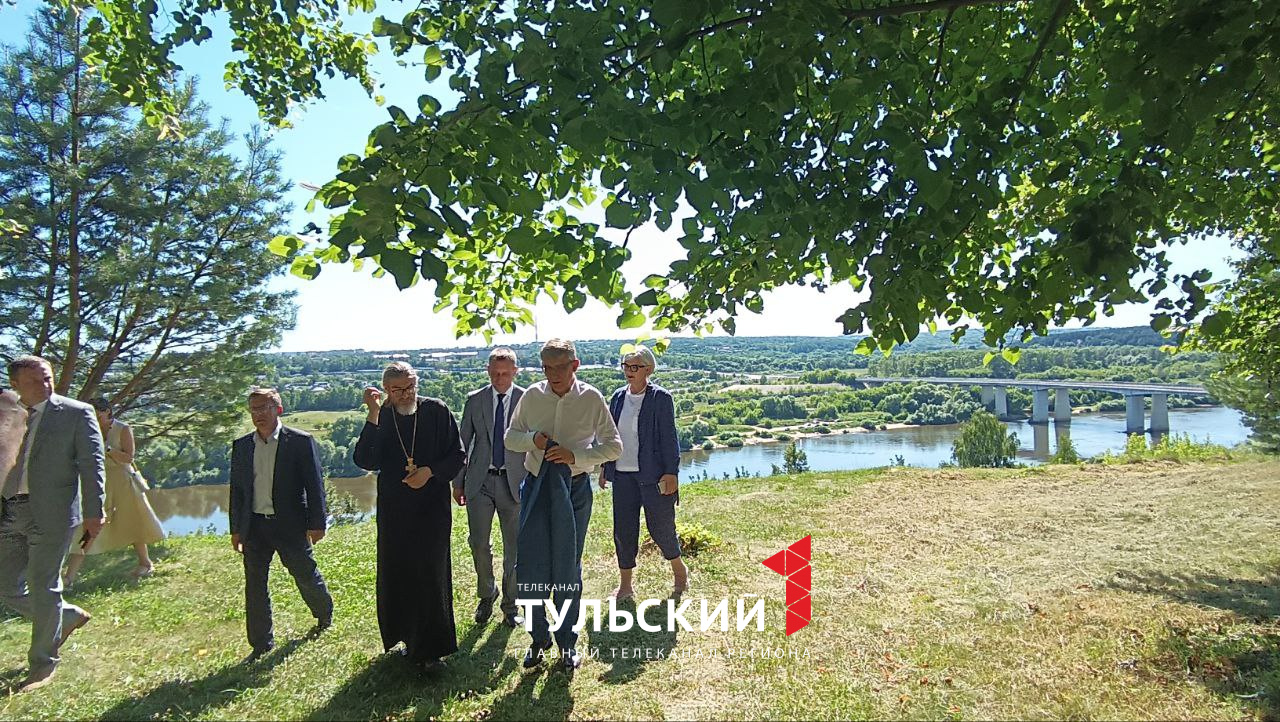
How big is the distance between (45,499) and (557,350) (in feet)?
11.2

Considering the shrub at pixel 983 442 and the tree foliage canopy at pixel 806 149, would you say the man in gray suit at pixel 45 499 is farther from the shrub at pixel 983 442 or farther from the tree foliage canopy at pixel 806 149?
the shrub at pixel 983 442

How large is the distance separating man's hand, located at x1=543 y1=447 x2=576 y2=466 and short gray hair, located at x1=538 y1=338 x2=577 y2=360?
1.89 feet

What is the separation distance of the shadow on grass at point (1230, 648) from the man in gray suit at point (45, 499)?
6.70 m

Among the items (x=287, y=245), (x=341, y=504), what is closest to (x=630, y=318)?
(x=287, y=245)

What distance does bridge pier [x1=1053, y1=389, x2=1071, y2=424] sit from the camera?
2404 inches

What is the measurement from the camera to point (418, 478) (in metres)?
3.98

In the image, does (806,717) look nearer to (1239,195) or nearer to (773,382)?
(1239,195)

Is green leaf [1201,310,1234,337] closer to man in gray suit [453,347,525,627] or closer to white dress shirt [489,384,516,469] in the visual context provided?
man in gray suit [453,347,525,627]

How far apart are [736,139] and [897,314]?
1392mm

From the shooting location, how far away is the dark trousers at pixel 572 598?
156 inches

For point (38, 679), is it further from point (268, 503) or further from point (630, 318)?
point (630, 318)

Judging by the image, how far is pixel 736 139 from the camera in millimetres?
2688

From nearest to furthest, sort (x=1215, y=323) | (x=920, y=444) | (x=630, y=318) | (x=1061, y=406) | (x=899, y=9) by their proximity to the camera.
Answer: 1. (x=899, y=9)
2. (x=1215, y=323)
3. (x=630, y=318)
4. (x=920, y=444)
5. (x=1061, y=406)

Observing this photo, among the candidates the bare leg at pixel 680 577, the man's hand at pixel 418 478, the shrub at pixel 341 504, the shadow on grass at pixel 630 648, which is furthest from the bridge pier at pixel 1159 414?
the man's hand at pixel 418 478
